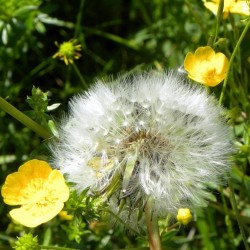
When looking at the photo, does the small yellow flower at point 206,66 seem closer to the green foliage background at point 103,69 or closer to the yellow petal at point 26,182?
the green foliage background at point 103,69

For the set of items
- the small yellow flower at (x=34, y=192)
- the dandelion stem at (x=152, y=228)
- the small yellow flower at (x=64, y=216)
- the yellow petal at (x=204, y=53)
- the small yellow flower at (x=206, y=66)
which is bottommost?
the dandelion stem at (x=152, y=228)

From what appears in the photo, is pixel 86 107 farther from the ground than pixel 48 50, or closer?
closer

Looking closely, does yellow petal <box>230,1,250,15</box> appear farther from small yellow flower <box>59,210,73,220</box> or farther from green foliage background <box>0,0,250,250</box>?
small yellow flower <box>59,210,73,220</box>

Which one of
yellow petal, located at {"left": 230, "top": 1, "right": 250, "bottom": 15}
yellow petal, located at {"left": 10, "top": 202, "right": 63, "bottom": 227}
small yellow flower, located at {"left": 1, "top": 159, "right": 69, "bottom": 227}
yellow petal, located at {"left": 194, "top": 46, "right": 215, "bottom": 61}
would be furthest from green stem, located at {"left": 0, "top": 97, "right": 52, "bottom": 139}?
yellow petal, located at {"left": 230, "top": 1, "right": 250, "bottom": 15}

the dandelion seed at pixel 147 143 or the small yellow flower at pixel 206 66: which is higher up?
the small yellow flower at pixel 206 66

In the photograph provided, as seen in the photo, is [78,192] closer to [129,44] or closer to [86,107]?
[86,107]

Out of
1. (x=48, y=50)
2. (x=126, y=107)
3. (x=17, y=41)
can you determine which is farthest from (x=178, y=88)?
(x=48, y=50)

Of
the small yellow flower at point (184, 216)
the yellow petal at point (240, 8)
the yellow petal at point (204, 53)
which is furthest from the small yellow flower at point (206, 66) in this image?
the small yellow flower at point (184, 216)
